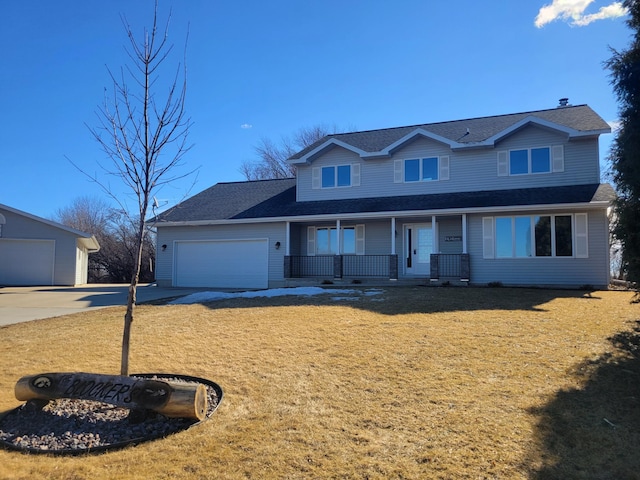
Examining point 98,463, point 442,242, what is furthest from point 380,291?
point 98,463

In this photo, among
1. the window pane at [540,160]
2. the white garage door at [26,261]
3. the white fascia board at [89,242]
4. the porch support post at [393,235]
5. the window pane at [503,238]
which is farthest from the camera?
the white fascia board at [89,242]

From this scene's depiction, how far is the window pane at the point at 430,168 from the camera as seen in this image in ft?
53.5

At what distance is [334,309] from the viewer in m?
9.33

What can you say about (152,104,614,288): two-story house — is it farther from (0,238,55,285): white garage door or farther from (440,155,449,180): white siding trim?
(0,238,55,285): white garage door

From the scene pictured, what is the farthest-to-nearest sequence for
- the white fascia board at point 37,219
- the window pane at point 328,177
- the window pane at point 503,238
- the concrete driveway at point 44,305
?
1. the white fascia board at point 37,219
2. the window pane at point 328,177
3. the window pane at point 503,238
4. the concrete driveway at point 44,305

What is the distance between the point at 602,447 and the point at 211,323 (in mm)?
6571

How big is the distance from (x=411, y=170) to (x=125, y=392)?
14.4 m

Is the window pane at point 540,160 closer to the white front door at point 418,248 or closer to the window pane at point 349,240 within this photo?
the white front door at point 418,248

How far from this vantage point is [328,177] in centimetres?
1795

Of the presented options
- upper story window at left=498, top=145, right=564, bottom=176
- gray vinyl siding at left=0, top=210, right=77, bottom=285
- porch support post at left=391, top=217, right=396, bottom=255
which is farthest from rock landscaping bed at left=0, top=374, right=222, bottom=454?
gray vinyl siding at left=0, top=210, right=77, bottom=285

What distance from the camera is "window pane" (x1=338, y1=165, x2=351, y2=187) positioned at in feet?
57.8

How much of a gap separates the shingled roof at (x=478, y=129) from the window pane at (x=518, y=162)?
2.79 ft

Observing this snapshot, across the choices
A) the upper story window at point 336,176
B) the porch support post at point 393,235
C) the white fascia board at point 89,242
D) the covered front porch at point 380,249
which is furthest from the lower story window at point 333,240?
the white fascia board at point 89,242

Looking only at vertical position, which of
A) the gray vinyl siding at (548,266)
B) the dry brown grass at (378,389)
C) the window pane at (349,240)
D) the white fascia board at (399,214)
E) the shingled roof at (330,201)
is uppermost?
the shingled roof at (330,201)
